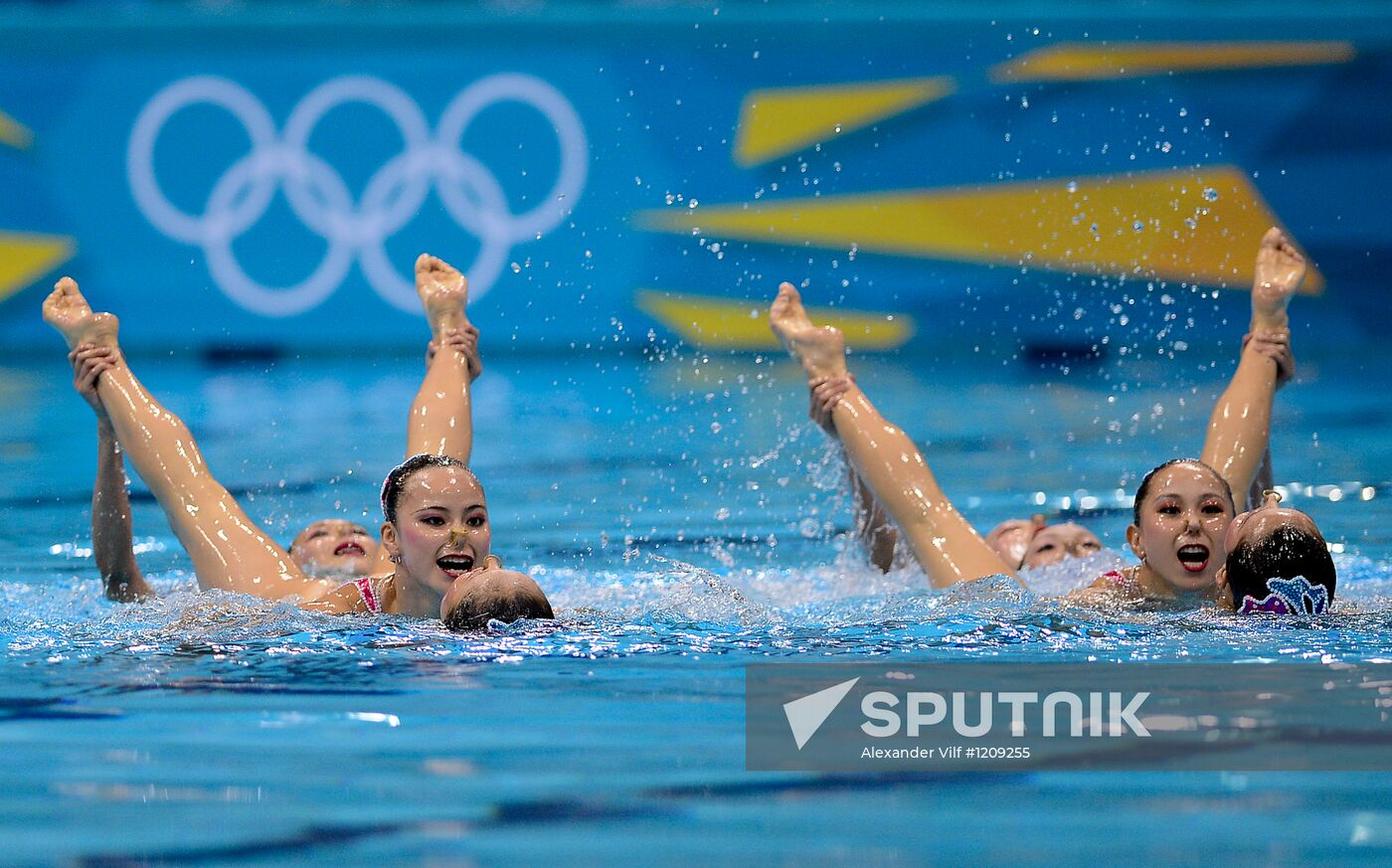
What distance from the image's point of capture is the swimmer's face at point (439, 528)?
183 inches

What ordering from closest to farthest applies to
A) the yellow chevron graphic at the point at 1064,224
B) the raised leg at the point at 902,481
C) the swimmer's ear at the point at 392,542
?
the swimmer's ear at the point at 392,542
the raised leg at the point at 902,481
the yellow chevron graphic at the point at 1064,224

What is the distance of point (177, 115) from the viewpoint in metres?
13.9

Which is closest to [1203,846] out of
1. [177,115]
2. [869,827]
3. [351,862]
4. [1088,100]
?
[869,827]

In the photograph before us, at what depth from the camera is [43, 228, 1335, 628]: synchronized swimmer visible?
455 centimetres

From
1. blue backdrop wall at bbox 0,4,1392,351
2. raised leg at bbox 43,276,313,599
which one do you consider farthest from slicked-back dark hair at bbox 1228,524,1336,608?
blue backdrop wall at bbox 0,4,1392,351

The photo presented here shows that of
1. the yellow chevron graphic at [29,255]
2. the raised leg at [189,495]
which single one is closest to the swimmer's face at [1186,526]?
the raised leg at [189,495]

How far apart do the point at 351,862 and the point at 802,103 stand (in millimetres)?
11556

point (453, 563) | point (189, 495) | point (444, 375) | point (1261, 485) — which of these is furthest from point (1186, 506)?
point (189, 495)

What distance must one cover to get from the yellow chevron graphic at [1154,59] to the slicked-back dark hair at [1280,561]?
9.51 metres

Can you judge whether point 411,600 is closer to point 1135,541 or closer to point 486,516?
point 486,516

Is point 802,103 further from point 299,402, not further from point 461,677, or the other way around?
point 461,677

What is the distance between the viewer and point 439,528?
466 cm

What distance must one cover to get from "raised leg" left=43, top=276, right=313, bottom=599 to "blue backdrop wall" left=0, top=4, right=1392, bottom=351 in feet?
27.5

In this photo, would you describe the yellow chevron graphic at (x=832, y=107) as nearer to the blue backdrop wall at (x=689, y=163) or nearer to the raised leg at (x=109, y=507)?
the blue backdrop wall at (x=689, y=163)
